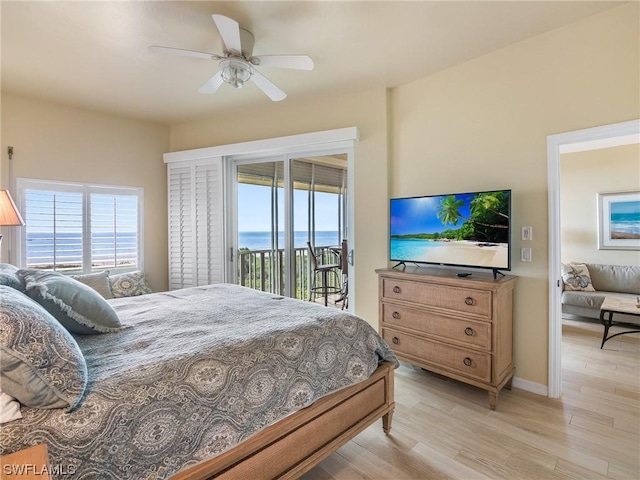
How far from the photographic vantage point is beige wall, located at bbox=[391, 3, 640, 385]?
7.43 ft

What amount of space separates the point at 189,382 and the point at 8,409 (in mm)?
515

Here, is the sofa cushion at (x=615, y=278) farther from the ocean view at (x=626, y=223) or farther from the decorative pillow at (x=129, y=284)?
the decorative pillow at (x=129, y=284)

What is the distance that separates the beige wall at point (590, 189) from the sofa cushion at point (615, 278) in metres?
0.22

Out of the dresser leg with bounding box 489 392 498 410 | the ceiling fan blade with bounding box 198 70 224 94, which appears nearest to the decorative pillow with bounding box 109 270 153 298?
the ceiling fan blade with bounding box 198 70 224 94

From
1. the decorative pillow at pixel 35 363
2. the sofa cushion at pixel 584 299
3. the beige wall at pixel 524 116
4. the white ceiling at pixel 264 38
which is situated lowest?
the sofa cushion at pixel 584 299

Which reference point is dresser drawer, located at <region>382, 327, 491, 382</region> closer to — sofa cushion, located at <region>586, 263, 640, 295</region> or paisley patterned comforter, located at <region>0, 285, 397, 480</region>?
paisley patterned comforter, located at <region>0, 285, 397, 480</region>

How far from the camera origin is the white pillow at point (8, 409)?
37.3 inches

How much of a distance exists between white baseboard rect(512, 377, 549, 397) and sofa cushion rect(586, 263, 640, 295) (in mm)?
2958

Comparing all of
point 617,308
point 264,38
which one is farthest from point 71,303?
point 617,308

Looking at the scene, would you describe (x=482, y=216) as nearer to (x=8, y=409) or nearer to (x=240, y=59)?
(x=240, y=59)

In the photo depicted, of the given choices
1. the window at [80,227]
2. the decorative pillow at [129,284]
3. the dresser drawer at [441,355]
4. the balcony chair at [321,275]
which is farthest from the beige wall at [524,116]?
the window at [80,227]

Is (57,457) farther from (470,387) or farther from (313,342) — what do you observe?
(470,387)

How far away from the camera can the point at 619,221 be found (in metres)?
4.60

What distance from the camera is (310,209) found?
12.7 feet
